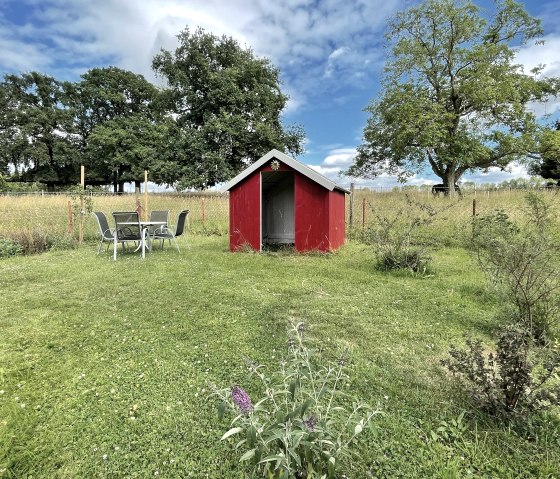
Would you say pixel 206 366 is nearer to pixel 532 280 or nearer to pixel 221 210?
pixel 532 280

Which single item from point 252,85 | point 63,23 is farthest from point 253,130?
point 63,23

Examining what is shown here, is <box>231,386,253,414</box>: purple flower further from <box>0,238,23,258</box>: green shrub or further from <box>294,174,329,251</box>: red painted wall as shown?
<box>0,238,23,258</box>: green shrub

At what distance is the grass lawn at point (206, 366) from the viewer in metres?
1.62

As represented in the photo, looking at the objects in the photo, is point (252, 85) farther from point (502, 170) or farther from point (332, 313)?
point (332, 313)

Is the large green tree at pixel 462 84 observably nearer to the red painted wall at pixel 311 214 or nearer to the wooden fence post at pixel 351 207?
the wooden fence post at pixel 351 207

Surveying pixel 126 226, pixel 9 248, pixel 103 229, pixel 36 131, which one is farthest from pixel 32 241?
pixel 36 131

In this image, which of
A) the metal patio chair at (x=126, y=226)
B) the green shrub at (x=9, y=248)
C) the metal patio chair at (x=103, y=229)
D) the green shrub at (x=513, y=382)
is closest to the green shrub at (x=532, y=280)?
the green shrub at (x=513, y=382)

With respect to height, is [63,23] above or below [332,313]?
above

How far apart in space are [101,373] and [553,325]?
3.73m

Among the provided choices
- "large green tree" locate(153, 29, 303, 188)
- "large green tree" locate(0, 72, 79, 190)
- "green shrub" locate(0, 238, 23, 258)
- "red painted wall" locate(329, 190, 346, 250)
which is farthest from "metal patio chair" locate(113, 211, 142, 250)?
"large green tree" locate(0, 72, 79, 190)

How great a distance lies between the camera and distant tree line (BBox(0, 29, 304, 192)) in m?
20.3

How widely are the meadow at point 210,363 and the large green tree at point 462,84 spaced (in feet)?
41.3

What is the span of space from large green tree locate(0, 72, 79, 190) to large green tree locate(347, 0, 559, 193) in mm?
28253

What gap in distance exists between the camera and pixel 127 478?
59.9 inches
